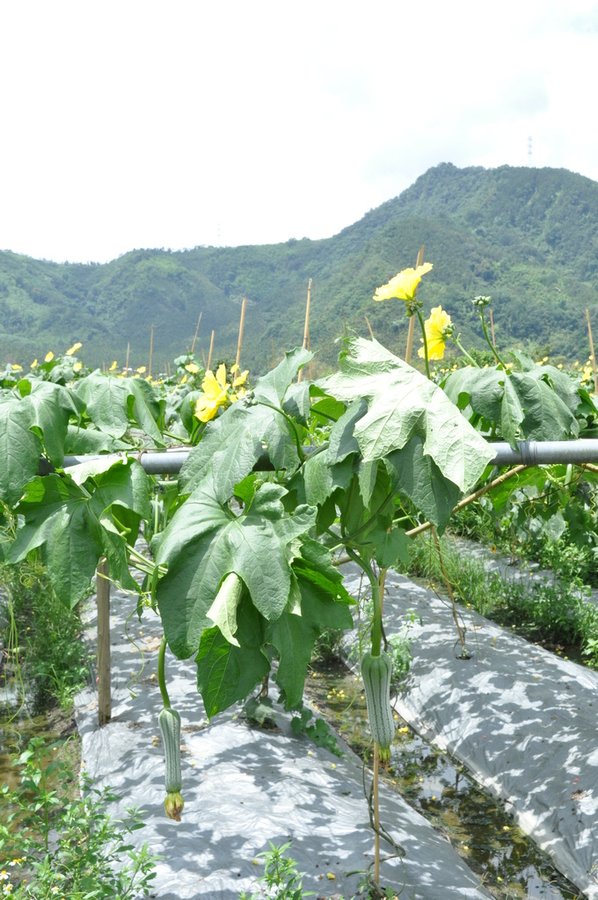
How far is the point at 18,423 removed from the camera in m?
1.44

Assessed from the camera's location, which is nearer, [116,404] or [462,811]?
[116,404]

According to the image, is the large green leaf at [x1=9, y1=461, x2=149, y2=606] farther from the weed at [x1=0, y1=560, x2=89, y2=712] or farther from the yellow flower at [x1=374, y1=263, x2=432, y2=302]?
the weed at [x1=0, y1=560, x2=89, y2=712]

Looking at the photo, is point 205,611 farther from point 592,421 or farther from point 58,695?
point 58,695

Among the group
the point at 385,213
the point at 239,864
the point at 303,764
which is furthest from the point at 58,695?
the point at 385,213

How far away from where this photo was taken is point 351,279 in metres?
46.1

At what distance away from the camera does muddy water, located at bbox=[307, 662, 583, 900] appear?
3004mm

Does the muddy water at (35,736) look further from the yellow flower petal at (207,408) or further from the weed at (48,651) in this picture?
the yellow flower petal at (207,408)

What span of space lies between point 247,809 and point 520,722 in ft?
5.15

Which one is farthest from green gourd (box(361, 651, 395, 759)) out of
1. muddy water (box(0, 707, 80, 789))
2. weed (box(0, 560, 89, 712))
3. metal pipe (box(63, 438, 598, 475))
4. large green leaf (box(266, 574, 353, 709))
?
weed (box(0, 560, 89, 712))

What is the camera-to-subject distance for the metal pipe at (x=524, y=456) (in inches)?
56.0

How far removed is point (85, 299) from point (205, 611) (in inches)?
2831

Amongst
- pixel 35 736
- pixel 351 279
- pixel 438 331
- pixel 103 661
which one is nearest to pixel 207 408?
pixel 438 331

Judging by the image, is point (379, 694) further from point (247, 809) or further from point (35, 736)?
point (35, 736)

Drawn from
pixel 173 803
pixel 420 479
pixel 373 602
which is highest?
pixel 420 479
